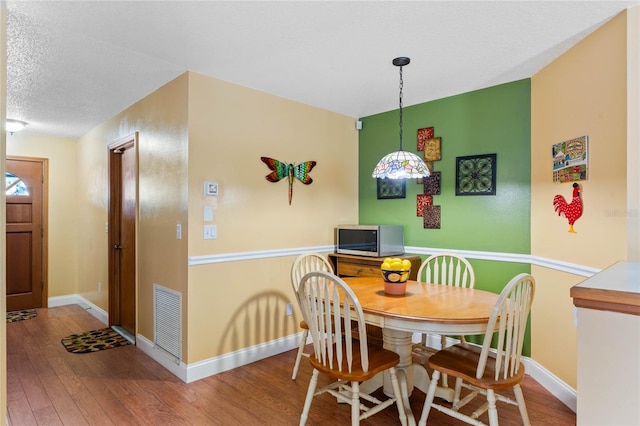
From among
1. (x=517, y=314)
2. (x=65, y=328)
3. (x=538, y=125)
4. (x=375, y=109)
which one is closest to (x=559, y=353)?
(x=517, y=314)

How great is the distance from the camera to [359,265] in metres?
3.44

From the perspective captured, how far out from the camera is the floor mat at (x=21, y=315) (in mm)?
4254

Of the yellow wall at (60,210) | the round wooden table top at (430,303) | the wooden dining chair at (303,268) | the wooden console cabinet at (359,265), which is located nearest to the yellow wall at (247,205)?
the wooden console cabinet at (359,265)

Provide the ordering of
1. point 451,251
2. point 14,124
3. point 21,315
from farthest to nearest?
point 21,315 < point 14,124 < point 451,251

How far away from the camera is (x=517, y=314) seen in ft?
5.82

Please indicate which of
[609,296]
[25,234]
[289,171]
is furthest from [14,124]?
[609,296]

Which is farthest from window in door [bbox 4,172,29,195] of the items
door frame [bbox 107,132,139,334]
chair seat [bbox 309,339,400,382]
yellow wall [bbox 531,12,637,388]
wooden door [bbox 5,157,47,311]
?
yellow wall [bbox 531,12,637,388]

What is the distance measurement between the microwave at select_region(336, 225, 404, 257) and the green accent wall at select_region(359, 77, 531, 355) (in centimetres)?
18

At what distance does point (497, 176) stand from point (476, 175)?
0.57 ft

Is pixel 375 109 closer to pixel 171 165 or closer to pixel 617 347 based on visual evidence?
pixel 171 165

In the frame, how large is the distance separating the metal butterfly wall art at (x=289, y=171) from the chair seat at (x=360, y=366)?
5.56ft

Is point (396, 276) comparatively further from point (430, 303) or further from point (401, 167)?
point (401, 167)

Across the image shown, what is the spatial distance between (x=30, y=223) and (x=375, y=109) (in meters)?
4.59

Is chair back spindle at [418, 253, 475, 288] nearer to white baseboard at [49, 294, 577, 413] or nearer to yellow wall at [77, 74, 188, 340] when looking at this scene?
white baseboard at [49, 294, 577, 413]
